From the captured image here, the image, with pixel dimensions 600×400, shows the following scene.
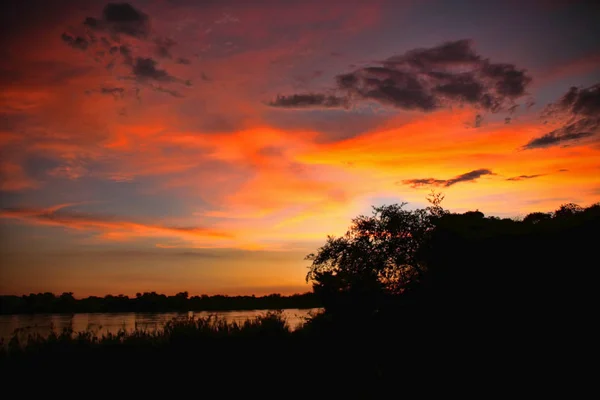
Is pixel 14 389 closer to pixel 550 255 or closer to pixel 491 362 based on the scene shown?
pixel 491 362

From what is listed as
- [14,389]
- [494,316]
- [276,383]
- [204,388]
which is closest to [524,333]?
[494,316]

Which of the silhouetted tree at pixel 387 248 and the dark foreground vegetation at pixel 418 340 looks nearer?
the dark foreground vegetation at pixel 418 340

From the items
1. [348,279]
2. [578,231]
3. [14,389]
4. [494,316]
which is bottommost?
[14,389]

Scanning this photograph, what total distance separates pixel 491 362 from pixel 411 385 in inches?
109

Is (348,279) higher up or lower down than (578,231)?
lower down

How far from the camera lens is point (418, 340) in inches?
645

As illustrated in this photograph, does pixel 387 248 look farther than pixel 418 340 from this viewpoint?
Yes

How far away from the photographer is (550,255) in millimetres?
15266

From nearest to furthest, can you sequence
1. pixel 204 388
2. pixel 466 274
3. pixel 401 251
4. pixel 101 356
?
pixel 204 388
pixel 101 356
pixel 466 274
pixel 401 251

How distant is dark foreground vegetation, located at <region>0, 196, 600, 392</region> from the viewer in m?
13.4

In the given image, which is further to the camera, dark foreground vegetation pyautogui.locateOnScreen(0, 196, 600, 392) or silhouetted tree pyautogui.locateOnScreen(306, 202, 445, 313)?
silhouetted tree pyautogui.locateOnScreen(306, 202, 445, 313)

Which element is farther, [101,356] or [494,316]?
[494,316]

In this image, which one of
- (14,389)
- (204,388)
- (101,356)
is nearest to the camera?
(14,389)

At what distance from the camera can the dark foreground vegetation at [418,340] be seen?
13.4 meters
